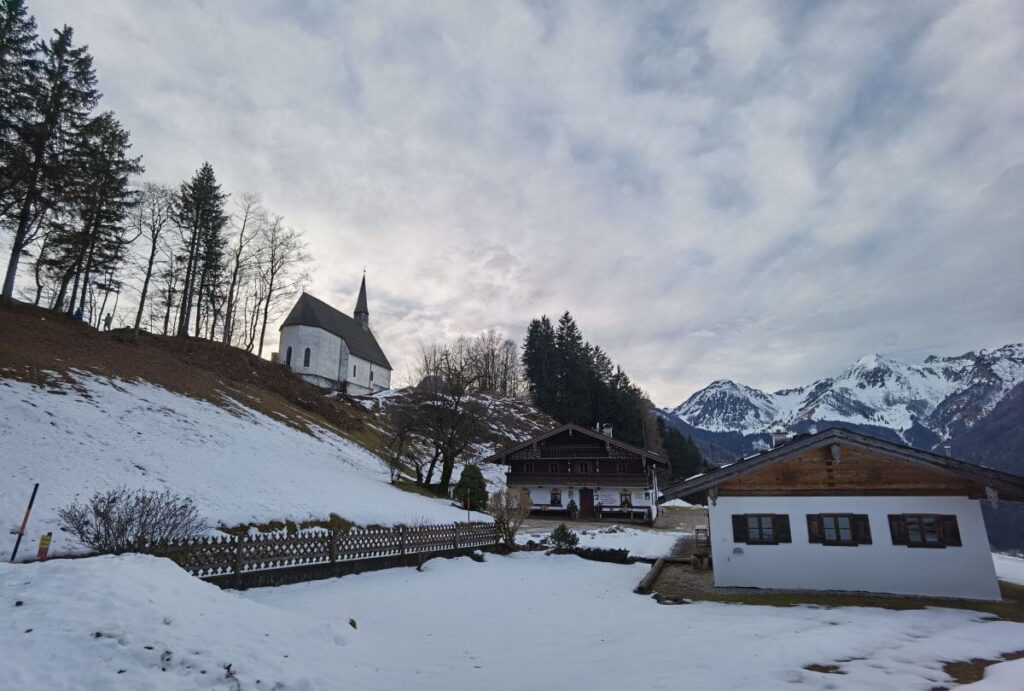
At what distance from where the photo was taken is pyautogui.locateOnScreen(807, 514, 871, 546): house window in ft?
47.1

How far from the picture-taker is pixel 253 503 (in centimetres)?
1891

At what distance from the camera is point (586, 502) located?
40.8 metres

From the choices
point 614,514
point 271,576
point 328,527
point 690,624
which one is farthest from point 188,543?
point 614,514

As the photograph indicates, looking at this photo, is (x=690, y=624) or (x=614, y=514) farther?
(x=614, y=514)

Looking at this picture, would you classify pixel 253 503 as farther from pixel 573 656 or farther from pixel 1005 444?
Answer: pixel 1005 444

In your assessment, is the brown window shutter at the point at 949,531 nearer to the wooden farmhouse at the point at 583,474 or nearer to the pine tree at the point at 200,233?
the wooden farmhouse at the point at 583,474

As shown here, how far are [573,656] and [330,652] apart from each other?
3.91 m

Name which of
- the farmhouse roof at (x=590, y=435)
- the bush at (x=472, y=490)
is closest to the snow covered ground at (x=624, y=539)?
the bush at (x=472, y=490)

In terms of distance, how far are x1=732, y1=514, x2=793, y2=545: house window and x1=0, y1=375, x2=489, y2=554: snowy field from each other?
14997 millimetres

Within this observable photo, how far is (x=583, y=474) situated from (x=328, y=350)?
36.2 m

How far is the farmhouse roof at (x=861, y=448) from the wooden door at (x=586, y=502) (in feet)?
83.8

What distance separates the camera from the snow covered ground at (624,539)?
23875 mm

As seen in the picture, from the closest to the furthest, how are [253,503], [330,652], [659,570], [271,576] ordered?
[330,652], [271,576], [659,570], [253,503]

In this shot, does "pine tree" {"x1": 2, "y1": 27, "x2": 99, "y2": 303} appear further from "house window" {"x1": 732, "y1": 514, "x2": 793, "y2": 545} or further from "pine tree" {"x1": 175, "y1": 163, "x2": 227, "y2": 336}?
"house window" {"x1": 732, "y1": 514, "x2": 793, "y2": 545}
